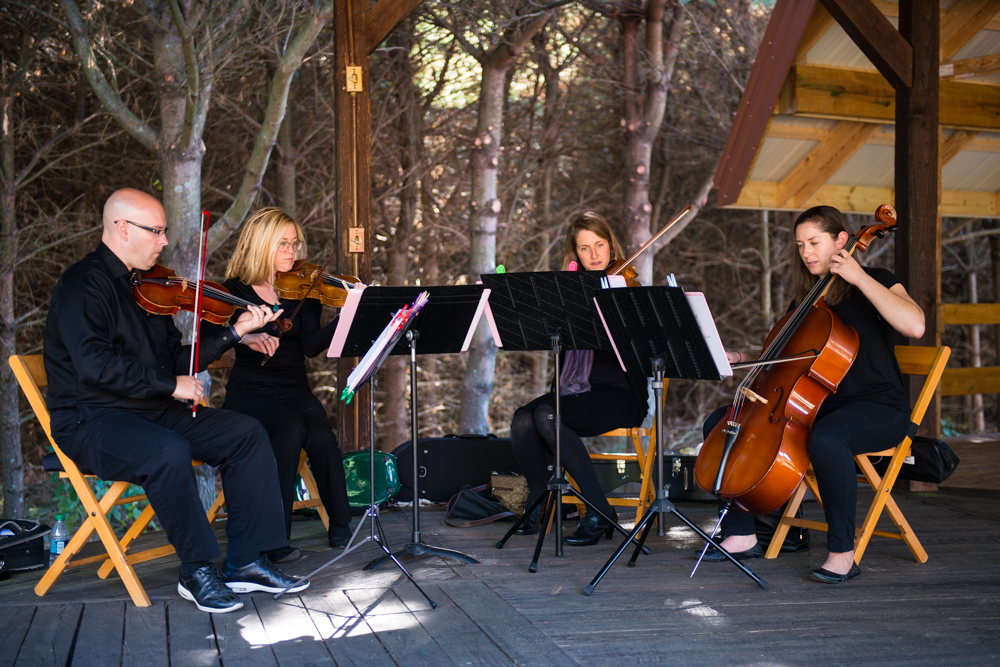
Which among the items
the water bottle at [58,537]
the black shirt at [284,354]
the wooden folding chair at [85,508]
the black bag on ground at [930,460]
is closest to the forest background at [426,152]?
the black shirt at [284,354]

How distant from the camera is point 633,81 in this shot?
286 inches

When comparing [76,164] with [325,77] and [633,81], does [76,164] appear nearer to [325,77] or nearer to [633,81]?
[325,77]

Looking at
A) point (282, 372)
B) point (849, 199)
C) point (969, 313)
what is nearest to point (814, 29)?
point (849, 199)

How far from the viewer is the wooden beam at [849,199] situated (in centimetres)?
523

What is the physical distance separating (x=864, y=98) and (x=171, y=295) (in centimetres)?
382

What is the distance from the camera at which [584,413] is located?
315cm

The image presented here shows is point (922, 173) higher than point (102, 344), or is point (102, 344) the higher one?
point (922, 173)

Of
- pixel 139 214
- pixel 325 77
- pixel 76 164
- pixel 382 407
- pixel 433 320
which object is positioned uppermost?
pixel 325 77

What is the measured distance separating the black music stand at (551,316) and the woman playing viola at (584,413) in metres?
0.19

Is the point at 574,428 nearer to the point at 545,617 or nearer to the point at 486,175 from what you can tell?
the point at 545,617

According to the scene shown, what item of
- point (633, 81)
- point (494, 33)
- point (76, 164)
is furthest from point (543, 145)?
point (76, 164)

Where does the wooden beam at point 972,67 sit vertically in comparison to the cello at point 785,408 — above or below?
above

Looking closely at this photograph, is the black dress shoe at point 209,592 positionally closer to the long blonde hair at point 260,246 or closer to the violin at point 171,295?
the violin at point 171,295

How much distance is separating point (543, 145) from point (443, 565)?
224 inches
